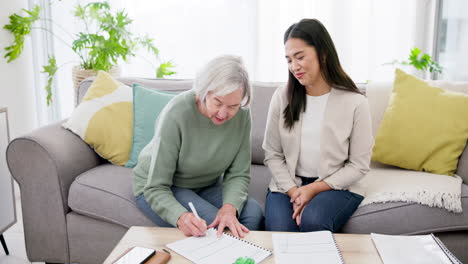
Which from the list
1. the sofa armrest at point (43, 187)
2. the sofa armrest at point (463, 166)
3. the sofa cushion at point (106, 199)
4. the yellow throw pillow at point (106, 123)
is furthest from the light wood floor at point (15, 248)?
the sofa armrest at point (463, 166)

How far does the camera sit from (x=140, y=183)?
1.57 m

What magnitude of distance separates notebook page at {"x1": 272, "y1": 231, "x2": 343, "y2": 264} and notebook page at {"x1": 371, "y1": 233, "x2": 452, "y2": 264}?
13 cm

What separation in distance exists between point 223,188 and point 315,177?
0.36 m

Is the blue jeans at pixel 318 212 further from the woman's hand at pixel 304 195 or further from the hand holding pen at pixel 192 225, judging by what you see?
the hand holding pen at pixel 192 225

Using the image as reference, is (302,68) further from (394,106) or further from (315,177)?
(394,106)

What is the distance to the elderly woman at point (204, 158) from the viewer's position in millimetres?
1322

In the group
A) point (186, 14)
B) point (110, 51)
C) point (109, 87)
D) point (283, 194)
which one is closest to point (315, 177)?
point (283, 194)

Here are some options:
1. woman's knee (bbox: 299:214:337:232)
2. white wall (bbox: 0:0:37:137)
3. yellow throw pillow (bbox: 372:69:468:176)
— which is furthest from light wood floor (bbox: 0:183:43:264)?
yellow throw pillow (bbox: 372:69:468:176)

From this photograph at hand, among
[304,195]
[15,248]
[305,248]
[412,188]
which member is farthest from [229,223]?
[15,248]

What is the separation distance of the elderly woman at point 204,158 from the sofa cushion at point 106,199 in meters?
0.07

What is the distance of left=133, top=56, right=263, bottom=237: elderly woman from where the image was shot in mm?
1322

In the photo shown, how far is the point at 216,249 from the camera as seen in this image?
1.12 m

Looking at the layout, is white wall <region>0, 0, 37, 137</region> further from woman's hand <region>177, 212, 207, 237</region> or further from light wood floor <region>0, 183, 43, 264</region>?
woman's hand <region>177, 212, 207, 237</region>

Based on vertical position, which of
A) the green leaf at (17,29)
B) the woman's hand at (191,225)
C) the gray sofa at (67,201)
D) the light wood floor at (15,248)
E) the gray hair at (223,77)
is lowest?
the light wood floor at (15,248)
